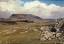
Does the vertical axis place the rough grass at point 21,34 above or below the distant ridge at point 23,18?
below

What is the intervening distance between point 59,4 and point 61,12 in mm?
148

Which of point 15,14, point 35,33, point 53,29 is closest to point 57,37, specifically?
point 53,29

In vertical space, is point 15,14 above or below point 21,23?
above

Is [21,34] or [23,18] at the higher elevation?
[23,18]

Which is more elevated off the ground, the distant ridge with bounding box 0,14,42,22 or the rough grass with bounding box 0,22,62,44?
the distant ridge with bounding box 0,14,42,22

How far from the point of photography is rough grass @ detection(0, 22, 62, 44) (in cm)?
240

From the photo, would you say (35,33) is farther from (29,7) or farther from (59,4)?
(59,4)

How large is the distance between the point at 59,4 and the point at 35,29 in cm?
62

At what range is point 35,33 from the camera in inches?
95.9

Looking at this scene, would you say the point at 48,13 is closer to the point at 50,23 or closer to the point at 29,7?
the point at 50,23

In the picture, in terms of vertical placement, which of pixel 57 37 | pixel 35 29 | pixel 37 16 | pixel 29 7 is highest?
pixel 29 7

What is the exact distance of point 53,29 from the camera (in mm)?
2461

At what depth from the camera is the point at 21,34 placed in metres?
2.45

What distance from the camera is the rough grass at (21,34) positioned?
2403mm
